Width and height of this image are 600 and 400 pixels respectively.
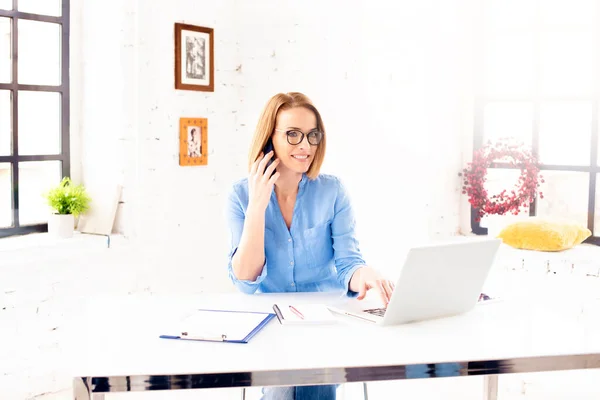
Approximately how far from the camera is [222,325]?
1874mm

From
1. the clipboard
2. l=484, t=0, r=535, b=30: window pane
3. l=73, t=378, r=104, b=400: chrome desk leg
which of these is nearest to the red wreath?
l=484, t=0, r=535, b=30: window pane

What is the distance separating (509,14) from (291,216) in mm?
1958

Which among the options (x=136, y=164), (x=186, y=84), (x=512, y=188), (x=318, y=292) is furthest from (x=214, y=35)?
(x=318, y=292)

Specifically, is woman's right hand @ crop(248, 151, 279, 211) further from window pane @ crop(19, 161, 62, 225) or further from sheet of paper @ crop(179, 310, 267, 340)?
window pane @ crop(19, 161, 62, 225)

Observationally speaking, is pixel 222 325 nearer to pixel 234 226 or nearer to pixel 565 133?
pixel 234 226

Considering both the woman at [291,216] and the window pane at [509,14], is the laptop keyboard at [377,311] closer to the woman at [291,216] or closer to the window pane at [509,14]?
the woman at [291,216]

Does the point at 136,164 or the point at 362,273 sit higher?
the point at 136,164

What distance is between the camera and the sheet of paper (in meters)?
1.80

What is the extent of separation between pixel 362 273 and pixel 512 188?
5.85 feet

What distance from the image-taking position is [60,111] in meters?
3.61

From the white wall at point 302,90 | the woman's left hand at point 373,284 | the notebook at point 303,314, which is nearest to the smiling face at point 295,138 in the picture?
the woman's left hand at point 373,284

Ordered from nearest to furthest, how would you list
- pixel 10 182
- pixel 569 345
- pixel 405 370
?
pixel 405 370 < pixel 569 345 < pixel 10 182

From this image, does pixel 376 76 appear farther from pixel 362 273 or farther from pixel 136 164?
pixel 362 273

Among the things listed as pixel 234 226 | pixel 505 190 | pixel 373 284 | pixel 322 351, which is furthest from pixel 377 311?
pixel 505 190
